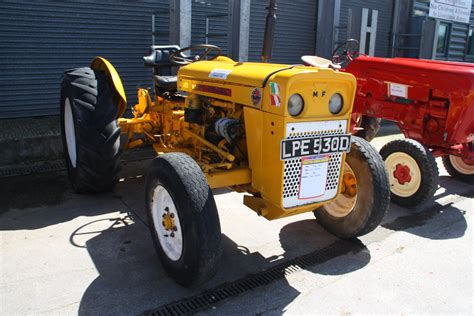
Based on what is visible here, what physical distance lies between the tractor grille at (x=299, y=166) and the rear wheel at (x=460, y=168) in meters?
2.98

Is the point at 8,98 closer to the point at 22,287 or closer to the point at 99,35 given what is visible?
the point at 99,35

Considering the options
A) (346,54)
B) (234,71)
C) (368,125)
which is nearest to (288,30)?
(346,54)

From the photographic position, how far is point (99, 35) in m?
6.78

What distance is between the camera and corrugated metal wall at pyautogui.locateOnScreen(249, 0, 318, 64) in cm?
862

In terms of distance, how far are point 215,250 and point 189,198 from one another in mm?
342

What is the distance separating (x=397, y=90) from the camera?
16.7 feet

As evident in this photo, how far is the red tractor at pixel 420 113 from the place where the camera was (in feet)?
14.1

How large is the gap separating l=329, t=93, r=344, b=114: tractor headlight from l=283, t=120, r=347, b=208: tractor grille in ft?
0.26

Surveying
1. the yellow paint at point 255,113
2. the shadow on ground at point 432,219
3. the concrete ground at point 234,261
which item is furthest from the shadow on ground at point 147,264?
the shadow on ground at point 432,219

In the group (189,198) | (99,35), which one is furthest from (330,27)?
(189,198)

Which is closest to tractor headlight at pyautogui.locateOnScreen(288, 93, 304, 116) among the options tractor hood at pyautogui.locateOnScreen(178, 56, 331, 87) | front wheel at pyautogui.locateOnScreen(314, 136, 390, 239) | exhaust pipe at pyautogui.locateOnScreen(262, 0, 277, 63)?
tractor hood at pyautogui.locateOnScreen(178, 56, 331, 87)

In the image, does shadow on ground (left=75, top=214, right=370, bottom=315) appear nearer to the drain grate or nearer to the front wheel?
the drain grate

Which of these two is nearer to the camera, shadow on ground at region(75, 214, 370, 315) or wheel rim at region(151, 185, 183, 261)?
shadow on ground at region(75, 214, 370, 315)

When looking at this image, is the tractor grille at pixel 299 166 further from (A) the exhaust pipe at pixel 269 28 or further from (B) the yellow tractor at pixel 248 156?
(A) the exhaust pipe at pixel 269 28
